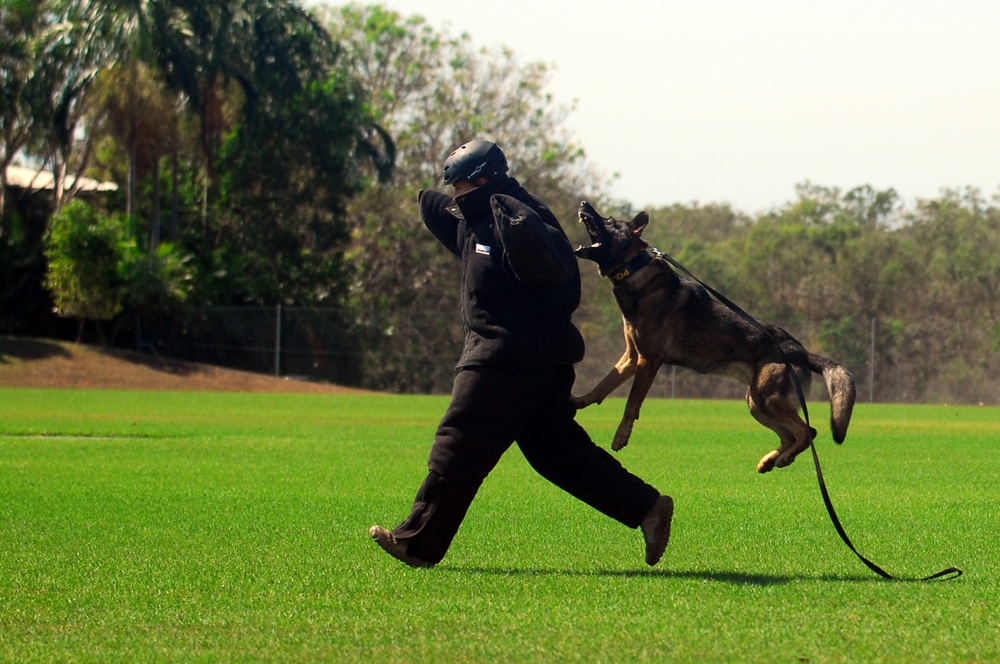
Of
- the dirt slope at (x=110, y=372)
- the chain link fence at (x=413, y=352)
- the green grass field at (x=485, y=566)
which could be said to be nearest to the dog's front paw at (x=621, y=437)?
the green grass field at (x=485, y=566)

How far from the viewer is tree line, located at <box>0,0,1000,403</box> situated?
3838cm

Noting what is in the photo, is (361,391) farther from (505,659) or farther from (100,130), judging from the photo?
(505,659)

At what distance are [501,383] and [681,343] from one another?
3.27ft

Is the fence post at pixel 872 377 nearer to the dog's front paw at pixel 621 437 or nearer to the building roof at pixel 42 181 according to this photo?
the building roof at pixel 42 181

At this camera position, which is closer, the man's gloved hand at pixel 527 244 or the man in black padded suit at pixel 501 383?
the man's gloved hand at pixel 527 244

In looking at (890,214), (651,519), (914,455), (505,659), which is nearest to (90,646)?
(505,659)

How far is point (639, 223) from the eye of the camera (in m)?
7.10

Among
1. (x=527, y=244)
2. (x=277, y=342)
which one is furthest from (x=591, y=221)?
(x=277, y=342)

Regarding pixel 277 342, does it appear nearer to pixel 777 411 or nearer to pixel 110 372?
pixel 110 372

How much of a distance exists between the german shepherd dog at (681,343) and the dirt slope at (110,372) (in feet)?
95.6

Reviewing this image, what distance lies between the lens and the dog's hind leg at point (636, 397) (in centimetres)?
700

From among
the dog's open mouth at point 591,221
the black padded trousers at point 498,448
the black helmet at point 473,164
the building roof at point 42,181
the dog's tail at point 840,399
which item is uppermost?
the building roof at point 42,181

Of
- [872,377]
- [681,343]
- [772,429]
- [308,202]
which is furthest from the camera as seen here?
[308,202]

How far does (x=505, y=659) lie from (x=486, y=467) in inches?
80.0
